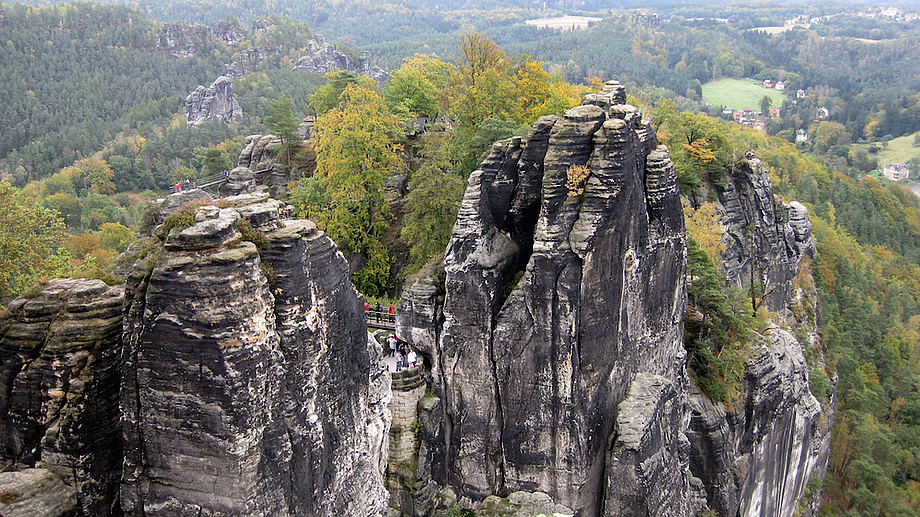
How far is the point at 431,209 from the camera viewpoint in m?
35.9

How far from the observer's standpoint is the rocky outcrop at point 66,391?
14.8 meters

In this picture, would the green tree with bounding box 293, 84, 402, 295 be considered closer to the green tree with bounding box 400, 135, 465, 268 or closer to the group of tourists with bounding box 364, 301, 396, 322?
the green tree with bounding box 400, 135, 465, 268

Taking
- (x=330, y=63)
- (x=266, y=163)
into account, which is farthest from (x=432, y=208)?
(x=330, y=63)

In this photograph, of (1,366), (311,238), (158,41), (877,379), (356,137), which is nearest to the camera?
(1,366)

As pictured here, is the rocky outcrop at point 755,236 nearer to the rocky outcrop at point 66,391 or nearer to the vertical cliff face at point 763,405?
the vertical cliff face at point 763,405

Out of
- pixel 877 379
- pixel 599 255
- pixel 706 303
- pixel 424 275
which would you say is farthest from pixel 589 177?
pixel 877 379

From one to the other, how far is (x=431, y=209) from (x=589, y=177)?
1203 centimetres

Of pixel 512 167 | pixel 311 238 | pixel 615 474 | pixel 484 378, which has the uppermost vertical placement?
pixel 311 238

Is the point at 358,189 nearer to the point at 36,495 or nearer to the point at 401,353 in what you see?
the point at 401,353

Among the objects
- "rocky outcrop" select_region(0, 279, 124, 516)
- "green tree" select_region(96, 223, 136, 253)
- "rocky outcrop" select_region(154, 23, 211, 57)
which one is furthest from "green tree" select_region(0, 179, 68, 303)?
"rocky outcrop" select_region(154, 23, 211, 57)

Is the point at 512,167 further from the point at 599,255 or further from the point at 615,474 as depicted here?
the point at 615,474

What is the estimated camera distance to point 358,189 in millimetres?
38594

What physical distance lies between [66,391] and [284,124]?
127 feet

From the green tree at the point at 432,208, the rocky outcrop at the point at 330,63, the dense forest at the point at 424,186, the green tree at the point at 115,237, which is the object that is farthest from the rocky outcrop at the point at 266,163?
the rocky outcrop at the point at 330,63
